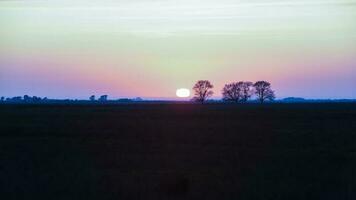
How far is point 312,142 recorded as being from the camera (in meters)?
35.0

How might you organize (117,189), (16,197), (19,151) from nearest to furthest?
(16,197), (117,189), (19,151)

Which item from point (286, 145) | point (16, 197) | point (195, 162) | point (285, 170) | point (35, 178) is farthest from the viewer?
point (286, 145)

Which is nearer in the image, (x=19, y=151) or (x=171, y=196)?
(x=171, y=196)

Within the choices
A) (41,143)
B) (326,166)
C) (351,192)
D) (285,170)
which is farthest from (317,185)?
(41,143)

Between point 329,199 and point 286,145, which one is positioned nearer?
point 329,199

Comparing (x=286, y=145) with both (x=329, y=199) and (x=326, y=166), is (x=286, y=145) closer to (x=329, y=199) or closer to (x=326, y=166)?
(x=326, y=166)

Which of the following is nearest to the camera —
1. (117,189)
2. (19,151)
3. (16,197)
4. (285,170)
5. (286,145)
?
(16,197)

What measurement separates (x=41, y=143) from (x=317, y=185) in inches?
771

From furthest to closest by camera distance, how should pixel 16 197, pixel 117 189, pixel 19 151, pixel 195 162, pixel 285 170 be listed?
pixel 19 151 < pixel 195 162 < pixel 285 170 < pixel 117 189 < pixel 16 197

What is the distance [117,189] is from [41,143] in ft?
58.9

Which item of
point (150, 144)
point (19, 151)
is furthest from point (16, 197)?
point (150, 144)

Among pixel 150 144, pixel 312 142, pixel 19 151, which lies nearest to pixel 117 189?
pixel 19 151

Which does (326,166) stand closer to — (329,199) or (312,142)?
(329,199)

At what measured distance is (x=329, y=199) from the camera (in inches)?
640
